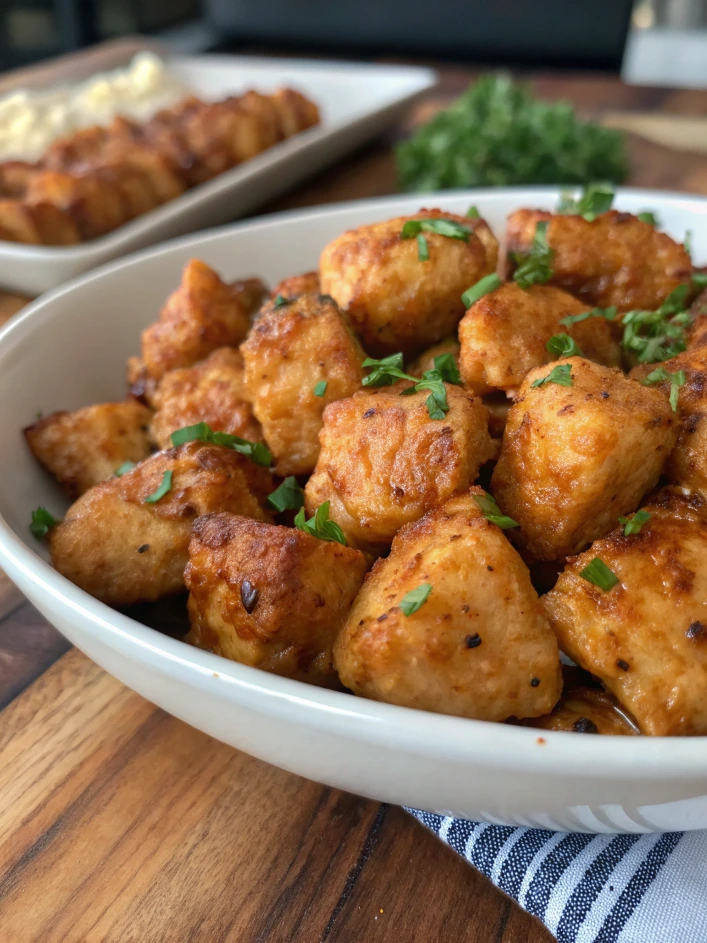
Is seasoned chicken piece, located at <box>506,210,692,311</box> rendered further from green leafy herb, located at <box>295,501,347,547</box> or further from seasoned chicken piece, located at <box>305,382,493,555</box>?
green leafy herb, located at <box>295,501,347,547</box>

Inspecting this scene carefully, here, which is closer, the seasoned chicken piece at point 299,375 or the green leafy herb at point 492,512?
the green leafy herb at point 492,512

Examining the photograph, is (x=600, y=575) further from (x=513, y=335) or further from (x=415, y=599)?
(x=513, y=335)

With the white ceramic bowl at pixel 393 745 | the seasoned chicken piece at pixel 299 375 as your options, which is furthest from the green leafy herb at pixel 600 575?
the seasoned chicken piece at pixel 299 375

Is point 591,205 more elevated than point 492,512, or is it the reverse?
point 591,205

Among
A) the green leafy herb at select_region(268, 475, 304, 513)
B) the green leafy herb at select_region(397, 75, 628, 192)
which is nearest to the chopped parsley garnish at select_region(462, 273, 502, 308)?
the green leafy herb at select_region(268, 475, 304, 513)

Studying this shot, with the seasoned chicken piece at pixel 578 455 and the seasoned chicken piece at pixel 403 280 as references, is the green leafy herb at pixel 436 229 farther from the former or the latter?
the seasoned chicken piece at pixel 578 455

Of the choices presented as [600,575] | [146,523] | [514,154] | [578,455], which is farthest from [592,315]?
[514,154]
